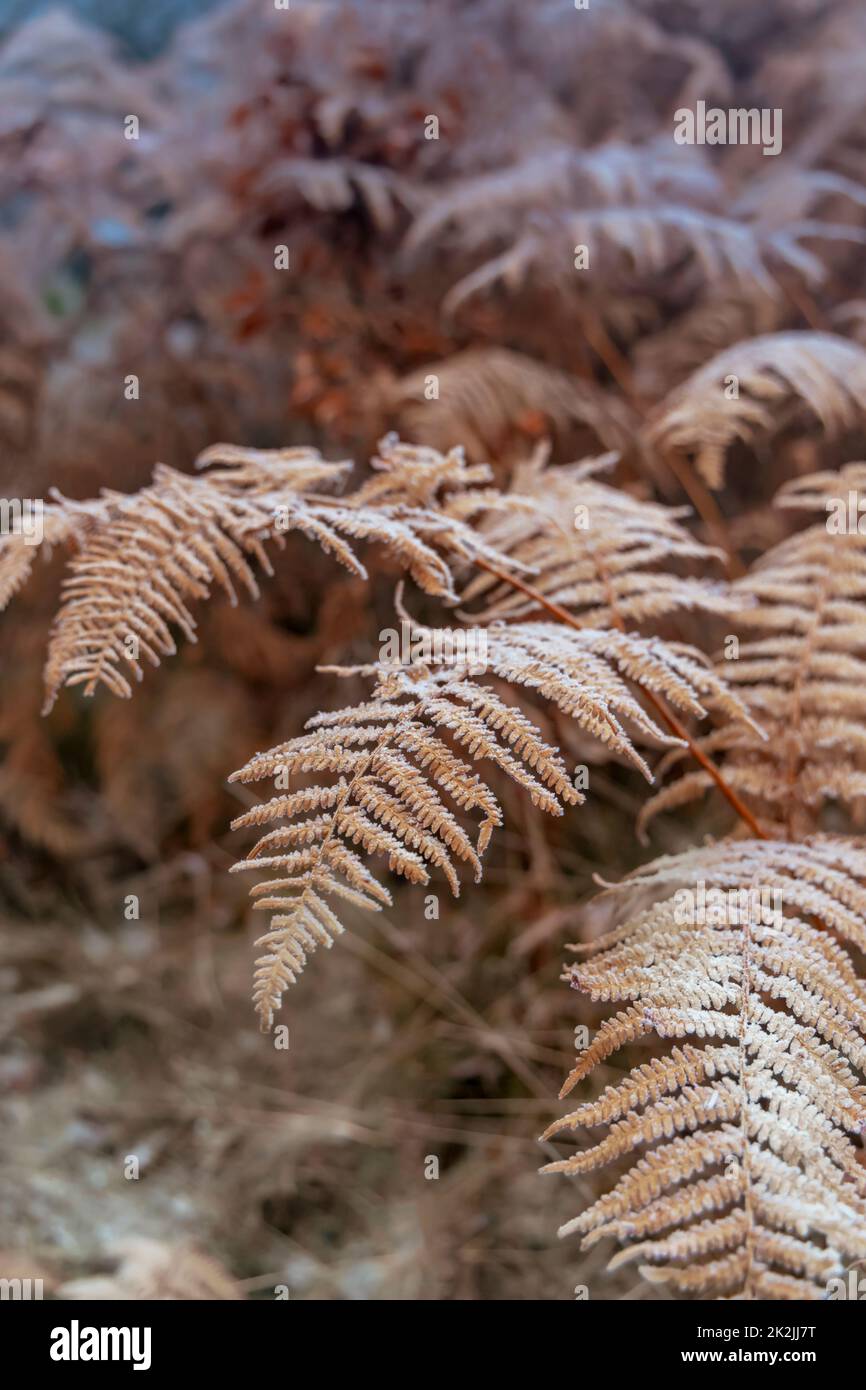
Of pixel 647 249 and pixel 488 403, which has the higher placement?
pixel 647 249

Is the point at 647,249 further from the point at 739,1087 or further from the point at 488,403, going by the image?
the point at 739,1087

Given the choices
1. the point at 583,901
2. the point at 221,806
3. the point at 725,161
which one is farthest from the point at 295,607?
the point at 725,161

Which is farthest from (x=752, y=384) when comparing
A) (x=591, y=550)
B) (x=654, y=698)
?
(x=654, y=698)

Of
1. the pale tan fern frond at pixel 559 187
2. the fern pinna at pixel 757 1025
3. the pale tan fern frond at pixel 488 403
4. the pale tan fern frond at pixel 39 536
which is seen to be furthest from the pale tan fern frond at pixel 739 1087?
the pale tan fern frond at pixel 559 187

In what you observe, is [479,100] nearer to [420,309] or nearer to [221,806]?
[420,309]

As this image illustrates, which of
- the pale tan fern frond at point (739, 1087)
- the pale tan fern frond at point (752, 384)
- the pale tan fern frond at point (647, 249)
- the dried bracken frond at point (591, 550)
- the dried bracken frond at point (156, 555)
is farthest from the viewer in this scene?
the pale tan fern frond at point (647, 249)

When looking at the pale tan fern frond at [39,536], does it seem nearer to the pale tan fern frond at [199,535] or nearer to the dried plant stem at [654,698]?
the pale tan fern frond at [199,535]

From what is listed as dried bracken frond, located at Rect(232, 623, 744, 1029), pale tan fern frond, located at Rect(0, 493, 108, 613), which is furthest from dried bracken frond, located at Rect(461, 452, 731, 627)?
pale tan fern frond, located at Rect(0, 493, 108, 613)
